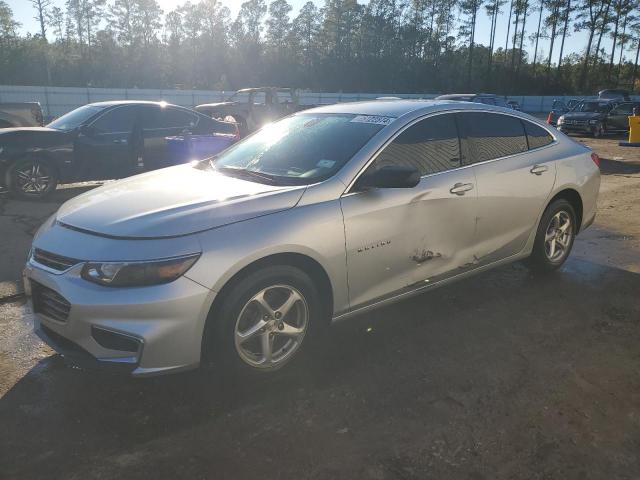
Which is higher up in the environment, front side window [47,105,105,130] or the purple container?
front side window [47,105,105,130]

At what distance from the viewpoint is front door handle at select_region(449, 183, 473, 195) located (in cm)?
395

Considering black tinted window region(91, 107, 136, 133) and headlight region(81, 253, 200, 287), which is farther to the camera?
black tinted window region(91, 107, 136, 133)

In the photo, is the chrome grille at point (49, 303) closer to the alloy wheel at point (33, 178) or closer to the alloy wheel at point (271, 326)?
the alloy wheel at point (271, 326)

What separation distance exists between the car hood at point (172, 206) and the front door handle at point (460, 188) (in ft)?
4.19

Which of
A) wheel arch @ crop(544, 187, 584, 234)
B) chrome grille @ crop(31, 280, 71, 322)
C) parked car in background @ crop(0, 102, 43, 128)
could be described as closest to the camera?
chrome grille @ crop(31, 280, 71, 322)

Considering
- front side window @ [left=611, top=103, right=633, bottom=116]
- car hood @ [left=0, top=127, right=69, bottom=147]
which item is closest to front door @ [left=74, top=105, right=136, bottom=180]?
car hood @ [left=0, top=127, right=69, bottom=147]

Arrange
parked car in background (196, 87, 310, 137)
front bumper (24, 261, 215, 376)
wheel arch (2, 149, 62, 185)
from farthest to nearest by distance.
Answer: parked car in background (196, 87, 310, 137)
wheel arch (2, 149, 62, 185)
front bumper (24, 261, 215, 376)

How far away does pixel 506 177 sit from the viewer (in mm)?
4352

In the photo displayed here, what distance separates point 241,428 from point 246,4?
314 ft

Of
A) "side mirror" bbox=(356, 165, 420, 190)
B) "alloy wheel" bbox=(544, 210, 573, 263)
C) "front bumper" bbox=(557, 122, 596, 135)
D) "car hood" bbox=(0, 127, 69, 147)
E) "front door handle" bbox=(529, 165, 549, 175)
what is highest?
"side mirror" bbox=(356, 165, 420, 190)

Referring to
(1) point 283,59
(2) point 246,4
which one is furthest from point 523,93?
(2) point 246,4

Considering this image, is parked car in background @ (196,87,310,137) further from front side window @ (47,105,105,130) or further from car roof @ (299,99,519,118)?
car roof @ (299,99,519,118)

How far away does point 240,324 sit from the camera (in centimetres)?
307

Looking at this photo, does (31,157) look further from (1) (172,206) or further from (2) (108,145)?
(1) (172,206)
